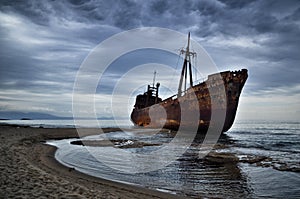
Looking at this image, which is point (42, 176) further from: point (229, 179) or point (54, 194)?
point (229, 179)

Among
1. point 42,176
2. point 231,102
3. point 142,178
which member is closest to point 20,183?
point 42,176

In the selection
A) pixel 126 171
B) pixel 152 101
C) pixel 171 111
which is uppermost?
pixel 152 101

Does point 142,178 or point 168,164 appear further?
point 168,164

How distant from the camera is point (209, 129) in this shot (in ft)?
98.3

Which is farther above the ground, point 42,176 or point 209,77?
point 209,77

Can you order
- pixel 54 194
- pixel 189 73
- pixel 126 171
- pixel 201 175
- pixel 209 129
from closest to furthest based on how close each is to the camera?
1. pixel 54 194
2. pixel 201 175
3. pixel 126 171
4. pixel 209 129
5. pixel 189 73

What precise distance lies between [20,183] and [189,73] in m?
38.0

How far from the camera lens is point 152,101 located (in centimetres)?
6406

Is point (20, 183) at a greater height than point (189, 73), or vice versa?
point (189, 73)

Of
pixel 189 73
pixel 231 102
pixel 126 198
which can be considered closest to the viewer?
pixel 126 198

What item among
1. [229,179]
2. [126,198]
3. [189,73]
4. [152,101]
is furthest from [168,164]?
[152,101]

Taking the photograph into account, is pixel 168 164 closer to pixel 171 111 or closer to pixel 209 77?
pixel 209 77

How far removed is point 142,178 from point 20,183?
4172 mm

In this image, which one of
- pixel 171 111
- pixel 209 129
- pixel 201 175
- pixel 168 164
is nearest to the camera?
pixel 201 175
